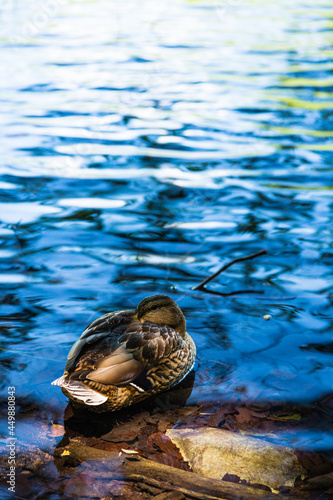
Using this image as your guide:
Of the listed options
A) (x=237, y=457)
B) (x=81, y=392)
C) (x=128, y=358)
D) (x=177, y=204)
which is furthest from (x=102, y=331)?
(x=177, y=204)

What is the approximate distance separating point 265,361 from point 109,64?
36.6 ft

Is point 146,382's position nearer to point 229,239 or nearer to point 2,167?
point 229,239

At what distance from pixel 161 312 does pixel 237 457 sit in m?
1.34

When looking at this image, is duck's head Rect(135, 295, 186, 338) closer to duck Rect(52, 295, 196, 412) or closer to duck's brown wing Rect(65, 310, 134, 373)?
duck Rect(52, 295, 196, 412)

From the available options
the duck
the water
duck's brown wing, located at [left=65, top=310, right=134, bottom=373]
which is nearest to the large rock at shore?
the water

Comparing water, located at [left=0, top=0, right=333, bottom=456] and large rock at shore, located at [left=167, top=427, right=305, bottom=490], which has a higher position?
water, located at [left=0, top=0, right=333, bottom=456]

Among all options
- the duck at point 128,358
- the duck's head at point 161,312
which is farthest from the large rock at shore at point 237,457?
the duck's head at point 161,312

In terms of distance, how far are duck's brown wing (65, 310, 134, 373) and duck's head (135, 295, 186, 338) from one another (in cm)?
11

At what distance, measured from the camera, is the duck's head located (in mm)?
4758

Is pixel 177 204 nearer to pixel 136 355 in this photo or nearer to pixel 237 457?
pixel 136 355

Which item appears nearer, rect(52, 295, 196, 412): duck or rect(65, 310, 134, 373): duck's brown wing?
rect(52, 295, 196, 412): duck

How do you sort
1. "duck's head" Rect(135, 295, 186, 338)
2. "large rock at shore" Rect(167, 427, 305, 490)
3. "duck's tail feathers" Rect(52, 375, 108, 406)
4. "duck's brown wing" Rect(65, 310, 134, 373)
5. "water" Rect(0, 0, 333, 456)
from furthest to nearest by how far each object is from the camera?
"water" Rect(0, 0, 333, 456) < "duck's head" Rect(135, 295, 186, 338) < "duck's brown wing" Rect(65, 310, 134, 373) < "duck's tail feathers" Rect(52, 375, 108, 406) < "large rock at shore" Rect(167, 427, 305, 490)

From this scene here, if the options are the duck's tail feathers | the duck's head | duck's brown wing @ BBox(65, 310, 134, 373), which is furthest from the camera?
the duck's head

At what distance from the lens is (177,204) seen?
780 cm
